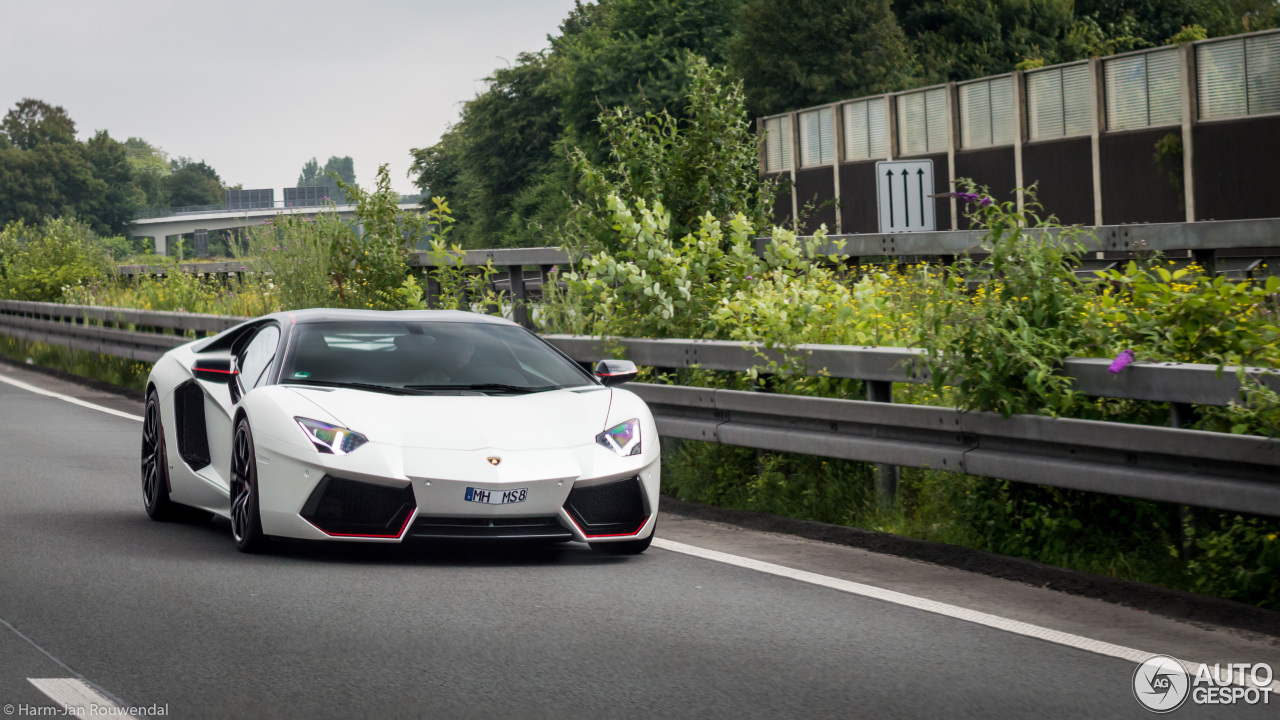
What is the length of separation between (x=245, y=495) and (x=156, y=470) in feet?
5.10

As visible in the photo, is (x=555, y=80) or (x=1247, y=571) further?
(x=555, y=80)

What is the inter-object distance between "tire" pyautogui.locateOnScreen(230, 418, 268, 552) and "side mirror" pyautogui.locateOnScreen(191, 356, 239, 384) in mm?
596

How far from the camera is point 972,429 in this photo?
756cm

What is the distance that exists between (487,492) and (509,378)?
1.33 metres

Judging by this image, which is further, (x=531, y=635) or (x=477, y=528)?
(x=477, y=528)

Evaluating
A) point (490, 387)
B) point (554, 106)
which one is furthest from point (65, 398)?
point (554, 106)

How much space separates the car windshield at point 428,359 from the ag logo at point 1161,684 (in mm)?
3474

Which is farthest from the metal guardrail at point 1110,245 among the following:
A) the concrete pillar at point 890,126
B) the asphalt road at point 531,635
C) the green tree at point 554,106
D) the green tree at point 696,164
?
the green tree at point 554,106

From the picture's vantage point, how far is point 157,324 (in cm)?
1861

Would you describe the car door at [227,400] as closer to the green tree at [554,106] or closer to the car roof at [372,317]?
the car roof at [372,317]

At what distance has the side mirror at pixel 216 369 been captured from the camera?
822cm

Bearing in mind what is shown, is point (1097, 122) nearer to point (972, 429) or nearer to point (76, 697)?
point (972, 429)

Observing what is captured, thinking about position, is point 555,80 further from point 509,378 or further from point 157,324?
point 509,378

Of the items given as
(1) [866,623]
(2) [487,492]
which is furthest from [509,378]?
(1) [866,623]
